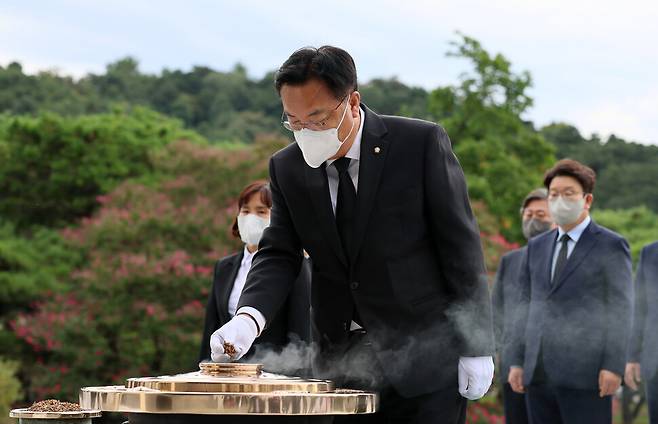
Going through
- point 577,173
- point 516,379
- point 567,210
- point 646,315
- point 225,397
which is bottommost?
point 516,379

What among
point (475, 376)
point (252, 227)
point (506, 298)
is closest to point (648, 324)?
point (506, 298)

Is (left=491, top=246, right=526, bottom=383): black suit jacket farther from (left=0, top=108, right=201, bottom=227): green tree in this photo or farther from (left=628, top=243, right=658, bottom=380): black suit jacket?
(left=0, top=108, right=201, bottom=227): green tree

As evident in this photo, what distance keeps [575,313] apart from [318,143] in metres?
4.40

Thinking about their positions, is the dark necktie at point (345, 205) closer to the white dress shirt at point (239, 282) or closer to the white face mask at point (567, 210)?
the white dress shirt at point (239, 282)

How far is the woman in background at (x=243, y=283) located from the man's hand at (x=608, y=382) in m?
2.22

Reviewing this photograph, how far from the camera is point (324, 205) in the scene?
414 centimetres

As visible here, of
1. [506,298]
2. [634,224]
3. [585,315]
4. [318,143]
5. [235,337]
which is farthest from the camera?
[634,224]

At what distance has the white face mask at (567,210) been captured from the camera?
8008mm

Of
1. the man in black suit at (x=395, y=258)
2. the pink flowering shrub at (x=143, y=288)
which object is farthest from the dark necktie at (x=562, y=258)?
the pink flowering shrub at (x=143, y=288)

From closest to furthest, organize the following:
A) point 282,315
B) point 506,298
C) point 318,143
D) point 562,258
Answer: point 318,143
point 282,315
point 562,258
point 506,298

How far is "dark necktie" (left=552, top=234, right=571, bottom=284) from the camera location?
802 cm

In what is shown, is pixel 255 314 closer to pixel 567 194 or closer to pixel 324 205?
pixel 324 205

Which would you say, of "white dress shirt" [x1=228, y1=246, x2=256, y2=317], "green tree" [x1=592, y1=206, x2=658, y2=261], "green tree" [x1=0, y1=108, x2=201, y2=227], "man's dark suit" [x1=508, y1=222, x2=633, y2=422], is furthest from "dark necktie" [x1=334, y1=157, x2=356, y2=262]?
"green tree" [x1=592, y1=206, x2=658, y2=261]

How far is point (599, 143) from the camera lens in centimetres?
3347
